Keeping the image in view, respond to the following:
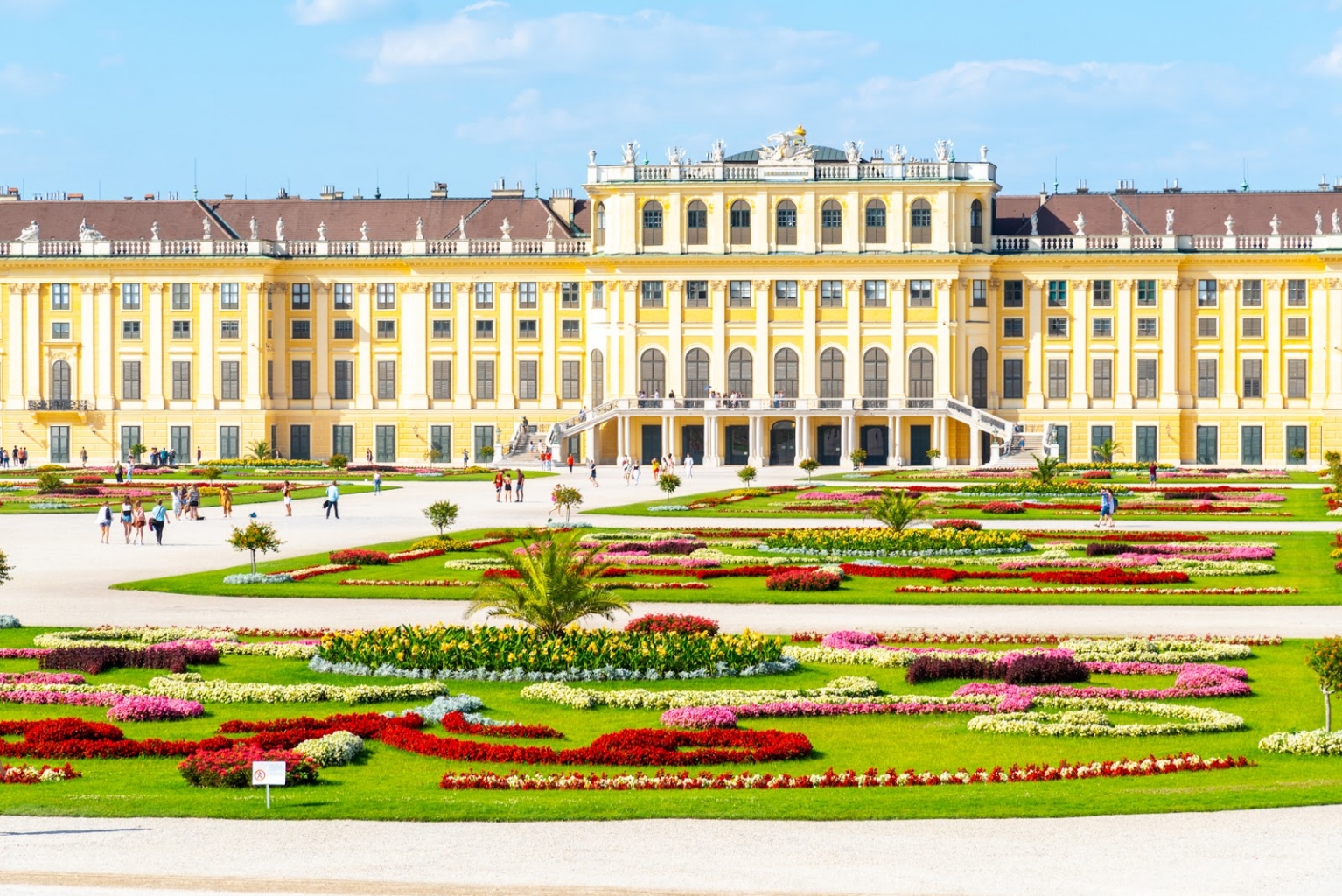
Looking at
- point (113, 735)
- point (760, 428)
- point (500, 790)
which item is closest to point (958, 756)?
point (500, 790)

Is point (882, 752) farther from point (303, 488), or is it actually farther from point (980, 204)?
point (980, 204)

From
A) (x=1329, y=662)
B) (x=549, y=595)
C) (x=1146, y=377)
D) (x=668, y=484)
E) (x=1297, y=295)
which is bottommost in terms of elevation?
(x=1329, y=662)

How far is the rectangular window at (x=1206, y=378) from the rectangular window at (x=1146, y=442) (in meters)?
3.14

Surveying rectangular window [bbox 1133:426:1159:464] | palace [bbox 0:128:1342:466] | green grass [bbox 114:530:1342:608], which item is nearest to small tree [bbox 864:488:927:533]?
green grass [bbox 114:530:1342:608]

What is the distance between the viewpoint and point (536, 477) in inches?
3236

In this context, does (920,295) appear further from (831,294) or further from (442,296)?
(442,296)

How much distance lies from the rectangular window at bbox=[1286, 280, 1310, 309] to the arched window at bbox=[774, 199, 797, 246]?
23640 millimetres

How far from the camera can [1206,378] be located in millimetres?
97500

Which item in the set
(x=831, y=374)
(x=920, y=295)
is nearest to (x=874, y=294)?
(x=920, y=295)

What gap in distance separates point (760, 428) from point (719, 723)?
72630mm

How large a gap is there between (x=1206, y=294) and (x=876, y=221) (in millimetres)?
16338

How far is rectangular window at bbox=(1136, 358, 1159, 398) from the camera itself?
97.2 meters

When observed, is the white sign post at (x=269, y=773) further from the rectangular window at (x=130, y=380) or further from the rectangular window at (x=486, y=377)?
the rectangular window at (x=130, y=380)

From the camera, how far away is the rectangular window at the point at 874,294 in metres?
97.2
